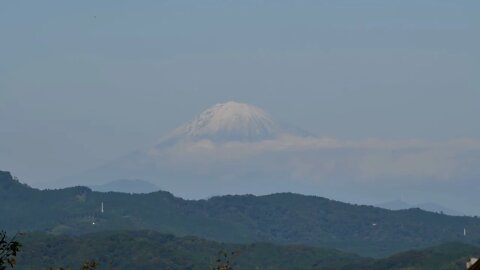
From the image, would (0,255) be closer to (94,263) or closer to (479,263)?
(94,263)

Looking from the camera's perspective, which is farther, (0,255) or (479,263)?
(0,255)

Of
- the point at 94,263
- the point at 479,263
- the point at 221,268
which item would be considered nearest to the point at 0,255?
the point at 94,263

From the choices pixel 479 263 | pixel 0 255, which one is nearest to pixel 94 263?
pixel 0 255

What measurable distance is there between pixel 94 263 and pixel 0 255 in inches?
158

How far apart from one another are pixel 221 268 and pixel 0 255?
8.30 metres

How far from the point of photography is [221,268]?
55875mm

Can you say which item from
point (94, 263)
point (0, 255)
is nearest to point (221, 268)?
point (94, 263)

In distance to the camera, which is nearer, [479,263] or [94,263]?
[479,263]

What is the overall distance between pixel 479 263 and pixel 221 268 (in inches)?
419

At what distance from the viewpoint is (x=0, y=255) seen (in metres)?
57.0

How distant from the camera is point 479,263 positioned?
49.3m

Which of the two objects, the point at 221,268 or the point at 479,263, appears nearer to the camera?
the point at 479,263

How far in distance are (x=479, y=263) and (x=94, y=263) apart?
1427cm

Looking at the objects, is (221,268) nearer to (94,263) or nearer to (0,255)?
(94,263)
